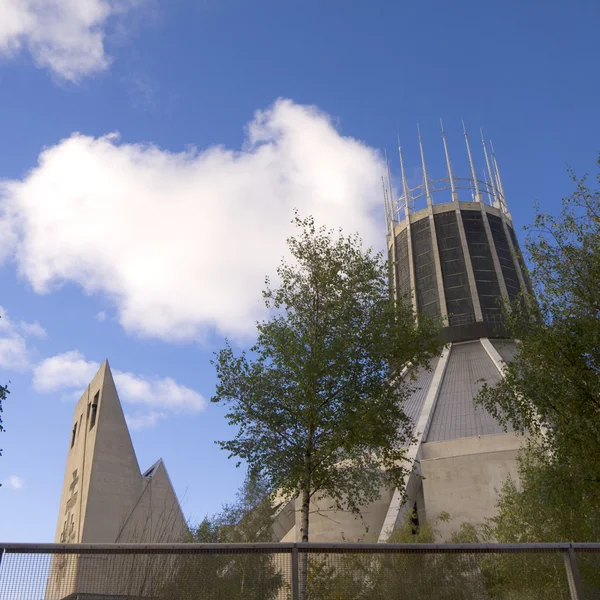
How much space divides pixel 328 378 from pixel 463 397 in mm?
28557

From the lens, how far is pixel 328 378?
15.6 metres

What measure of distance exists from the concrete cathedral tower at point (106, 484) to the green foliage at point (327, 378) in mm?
17643

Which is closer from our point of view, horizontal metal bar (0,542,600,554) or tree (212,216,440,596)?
horizontal metal bar (0,542,600,554)

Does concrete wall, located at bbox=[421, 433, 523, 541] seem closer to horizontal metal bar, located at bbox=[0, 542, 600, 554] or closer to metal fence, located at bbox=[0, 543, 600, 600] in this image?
metal fence, located at bbox=[0, 543, 600, 600]

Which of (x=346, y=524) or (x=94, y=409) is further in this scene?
(x=94, y=409)

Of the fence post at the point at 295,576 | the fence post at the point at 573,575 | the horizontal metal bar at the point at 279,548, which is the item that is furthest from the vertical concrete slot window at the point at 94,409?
the fence post at the point at 573,575

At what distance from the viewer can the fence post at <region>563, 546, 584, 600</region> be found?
758cm

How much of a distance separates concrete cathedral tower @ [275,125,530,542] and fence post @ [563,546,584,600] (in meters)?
7.66

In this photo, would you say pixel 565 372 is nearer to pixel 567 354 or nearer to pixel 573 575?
pixel 567 354

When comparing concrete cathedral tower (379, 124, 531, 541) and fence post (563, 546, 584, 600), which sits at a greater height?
concrete cathedral tower (379, 124, 531, 541)

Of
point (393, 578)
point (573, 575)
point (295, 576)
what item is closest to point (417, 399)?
point (573, 575)

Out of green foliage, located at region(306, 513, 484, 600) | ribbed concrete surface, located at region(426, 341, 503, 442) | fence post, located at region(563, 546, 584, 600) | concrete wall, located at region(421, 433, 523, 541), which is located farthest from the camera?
ribbed concrete surface, located at region(426, 341, 503, 442)

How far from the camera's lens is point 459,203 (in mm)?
65000

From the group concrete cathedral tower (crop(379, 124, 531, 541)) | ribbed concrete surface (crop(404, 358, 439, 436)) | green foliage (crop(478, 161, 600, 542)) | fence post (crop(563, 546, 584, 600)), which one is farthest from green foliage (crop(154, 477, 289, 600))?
ribbed concrete surface (crop(404, 358, 439, 436))
